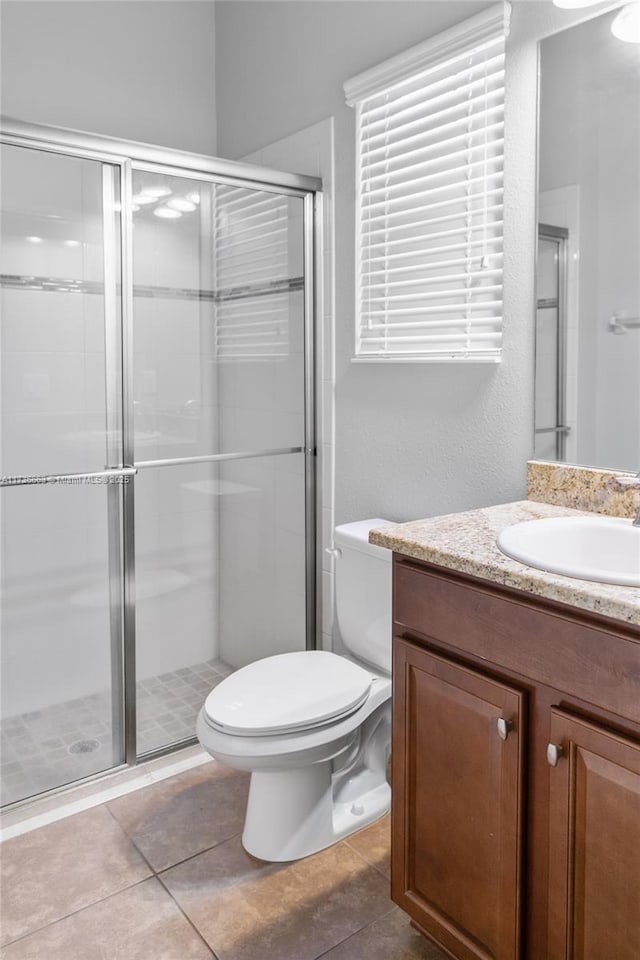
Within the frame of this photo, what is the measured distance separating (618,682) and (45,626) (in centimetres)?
165

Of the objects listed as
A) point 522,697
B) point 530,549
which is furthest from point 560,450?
point 522,697

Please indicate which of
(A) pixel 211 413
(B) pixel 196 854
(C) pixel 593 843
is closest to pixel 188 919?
(B) pixel 196 854

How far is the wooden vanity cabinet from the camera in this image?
43.6 inches

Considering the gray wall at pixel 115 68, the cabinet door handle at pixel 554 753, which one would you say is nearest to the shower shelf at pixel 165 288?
the gray wall at pixel 115 68

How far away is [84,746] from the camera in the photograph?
224cm

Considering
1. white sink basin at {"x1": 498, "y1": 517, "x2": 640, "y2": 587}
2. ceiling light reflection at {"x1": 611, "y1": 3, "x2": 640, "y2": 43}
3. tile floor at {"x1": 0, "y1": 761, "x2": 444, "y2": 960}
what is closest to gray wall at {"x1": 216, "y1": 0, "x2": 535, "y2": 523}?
ceiling light reflection at {"x1": 611, "y1": 3, "x2": 640, "y2": 43}

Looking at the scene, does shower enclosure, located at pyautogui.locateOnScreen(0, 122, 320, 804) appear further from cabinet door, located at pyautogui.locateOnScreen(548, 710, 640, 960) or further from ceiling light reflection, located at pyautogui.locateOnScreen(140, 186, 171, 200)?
cabinet door, located at pyautogui.locateOnScreen(548, 710, 640, 960)

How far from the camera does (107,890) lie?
178cm

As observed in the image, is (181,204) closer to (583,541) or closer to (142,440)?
(142,440)

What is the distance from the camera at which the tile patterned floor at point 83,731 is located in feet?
7.04

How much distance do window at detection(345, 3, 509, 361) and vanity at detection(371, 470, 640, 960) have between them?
69 cm

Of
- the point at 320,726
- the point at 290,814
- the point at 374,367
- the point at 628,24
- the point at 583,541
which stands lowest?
the point at 290,814

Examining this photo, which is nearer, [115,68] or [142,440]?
[142,440]

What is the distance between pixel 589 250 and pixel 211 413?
1228 mm
